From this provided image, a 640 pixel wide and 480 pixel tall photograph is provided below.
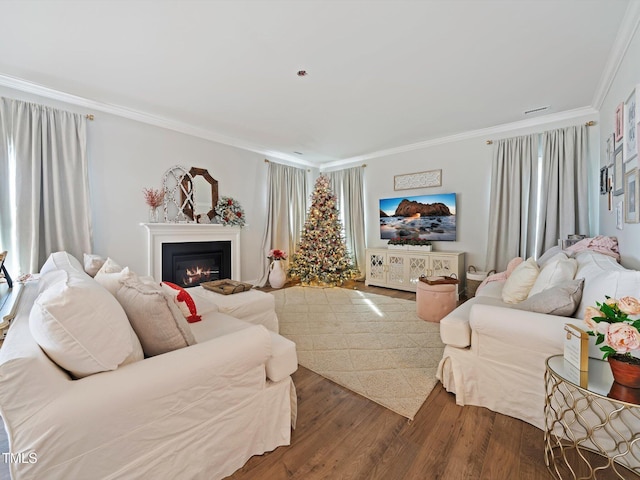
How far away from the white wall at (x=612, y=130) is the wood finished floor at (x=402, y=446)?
156cm

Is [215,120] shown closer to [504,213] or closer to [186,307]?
[186,307]

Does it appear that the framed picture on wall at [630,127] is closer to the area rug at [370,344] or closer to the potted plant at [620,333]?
the potted plant at [620,333]

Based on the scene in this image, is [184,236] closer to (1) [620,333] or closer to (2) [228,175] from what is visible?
(2) [228,175]

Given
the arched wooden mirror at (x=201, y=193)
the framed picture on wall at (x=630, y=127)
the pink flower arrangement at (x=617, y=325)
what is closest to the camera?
the pink flower arrangement at (x=617, y=325)

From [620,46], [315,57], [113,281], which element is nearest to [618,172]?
[620,46]

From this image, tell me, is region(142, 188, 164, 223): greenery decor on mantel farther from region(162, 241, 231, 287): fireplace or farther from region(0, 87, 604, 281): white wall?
region(162, 241, 231, 287): fireplace

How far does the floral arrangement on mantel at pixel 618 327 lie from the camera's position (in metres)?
1.03

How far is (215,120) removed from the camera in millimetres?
3855

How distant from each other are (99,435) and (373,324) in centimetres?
269

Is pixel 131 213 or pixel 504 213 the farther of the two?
pixel 504 213

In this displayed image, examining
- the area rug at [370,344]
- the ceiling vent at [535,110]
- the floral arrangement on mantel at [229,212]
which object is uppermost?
the ceiling vent at [535,110]

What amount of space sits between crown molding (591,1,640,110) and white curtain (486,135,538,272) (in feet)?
3.29

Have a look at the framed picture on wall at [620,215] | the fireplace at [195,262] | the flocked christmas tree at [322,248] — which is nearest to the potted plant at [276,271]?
the flocked christmas tree at [322,248]

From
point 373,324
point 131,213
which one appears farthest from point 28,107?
point 373,324
